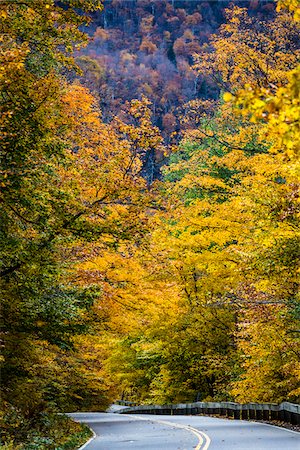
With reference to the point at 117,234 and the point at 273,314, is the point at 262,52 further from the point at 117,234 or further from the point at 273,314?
the point at 117,234

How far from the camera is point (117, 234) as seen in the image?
1317 centimetres

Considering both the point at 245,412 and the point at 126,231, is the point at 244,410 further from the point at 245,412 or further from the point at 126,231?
the point at 126,231

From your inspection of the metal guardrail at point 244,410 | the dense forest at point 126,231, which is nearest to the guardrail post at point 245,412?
the metal guardrail at point 244,410

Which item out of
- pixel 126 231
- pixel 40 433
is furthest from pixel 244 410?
pixel 126 231

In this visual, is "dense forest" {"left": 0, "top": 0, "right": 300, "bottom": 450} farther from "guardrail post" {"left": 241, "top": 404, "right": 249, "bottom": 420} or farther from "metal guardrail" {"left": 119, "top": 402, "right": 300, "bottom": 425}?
"guardrail post" {"left": 241, "top": 404, "right": 249, "bottom": 420}

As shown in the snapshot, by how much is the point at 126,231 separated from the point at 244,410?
49.4 ft

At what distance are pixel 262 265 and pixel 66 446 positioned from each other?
6.92 meters

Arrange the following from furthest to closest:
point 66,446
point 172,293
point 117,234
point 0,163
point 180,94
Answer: point 180,94 → point 172,293 → point 66,446 → point 117,234 → point 0,163

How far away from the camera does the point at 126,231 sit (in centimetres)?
1334

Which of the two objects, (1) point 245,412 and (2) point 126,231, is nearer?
(2) point 126,231

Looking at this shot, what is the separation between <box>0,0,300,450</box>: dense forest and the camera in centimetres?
1122

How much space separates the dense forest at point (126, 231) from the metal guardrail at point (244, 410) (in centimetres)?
53

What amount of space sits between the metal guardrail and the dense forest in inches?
20.8

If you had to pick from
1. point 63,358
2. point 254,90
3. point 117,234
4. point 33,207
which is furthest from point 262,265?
point 254,90
